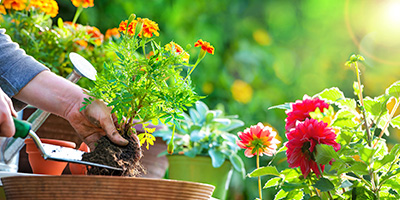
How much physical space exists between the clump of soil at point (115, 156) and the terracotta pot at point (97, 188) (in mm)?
167

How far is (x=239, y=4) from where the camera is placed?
251 cm

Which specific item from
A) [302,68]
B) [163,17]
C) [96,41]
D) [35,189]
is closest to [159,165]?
[96,41]

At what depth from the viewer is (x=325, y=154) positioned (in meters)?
0.88

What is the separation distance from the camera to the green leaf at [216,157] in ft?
5.01

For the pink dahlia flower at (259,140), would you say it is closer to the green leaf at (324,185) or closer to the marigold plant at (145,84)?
the green leaf at (324,185)

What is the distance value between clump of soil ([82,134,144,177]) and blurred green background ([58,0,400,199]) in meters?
1.36

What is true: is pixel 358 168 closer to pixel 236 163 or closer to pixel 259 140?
pixel 259 140

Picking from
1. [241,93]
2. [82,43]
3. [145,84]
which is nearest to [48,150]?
[145,84]

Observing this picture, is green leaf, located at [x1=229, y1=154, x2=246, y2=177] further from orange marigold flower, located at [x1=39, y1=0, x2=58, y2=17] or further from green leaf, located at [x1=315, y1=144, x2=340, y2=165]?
orange marigold flower, located at [x1=39, y1=0, x2=58, y2=17]

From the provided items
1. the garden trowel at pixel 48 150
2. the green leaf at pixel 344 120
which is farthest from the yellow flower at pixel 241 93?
the garden trowel at pixel 48 150

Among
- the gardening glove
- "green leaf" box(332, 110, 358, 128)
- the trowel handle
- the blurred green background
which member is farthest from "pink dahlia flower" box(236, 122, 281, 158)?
the blurred green background

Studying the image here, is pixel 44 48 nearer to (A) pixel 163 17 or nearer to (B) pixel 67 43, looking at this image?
(B) pixel 67 43

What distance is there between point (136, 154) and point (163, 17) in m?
1.62

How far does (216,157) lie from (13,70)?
874 mm
